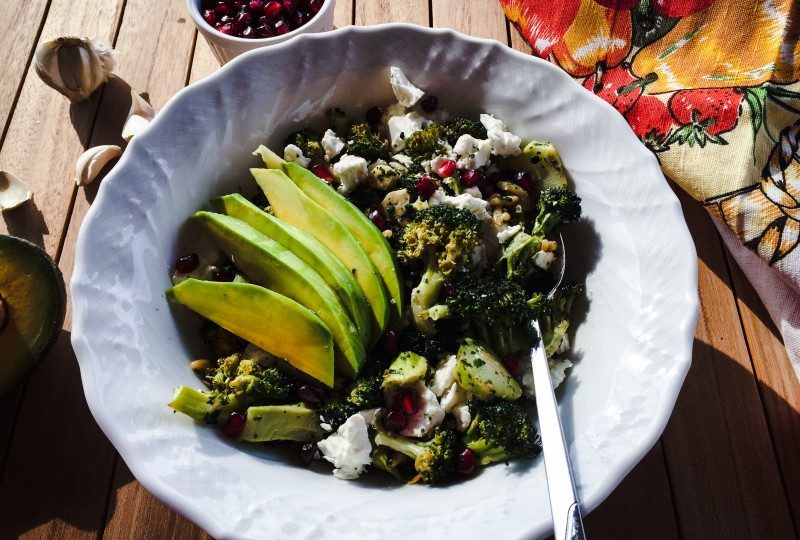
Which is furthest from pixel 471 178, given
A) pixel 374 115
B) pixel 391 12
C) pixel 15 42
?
pixel 15 42

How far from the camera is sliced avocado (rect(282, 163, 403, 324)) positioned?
182 centimetres

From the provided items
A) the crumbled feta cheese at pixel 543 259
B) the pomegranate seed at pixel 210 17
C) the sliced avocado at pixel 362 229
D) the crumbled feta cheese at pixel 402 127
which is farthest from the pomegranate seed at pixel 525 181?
the pomegranate seed at pixel 210 17

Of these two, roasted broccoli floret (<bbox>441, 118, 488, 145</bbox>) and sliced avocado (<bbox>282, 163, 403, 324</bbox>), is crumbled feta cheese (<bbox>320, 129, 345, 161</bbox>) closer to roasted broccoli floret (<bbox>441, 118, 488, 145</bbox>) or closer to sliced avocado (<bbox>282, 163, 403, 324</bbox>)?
sliced avocado (<bbox>282, 163, 403, 324</bbox>)

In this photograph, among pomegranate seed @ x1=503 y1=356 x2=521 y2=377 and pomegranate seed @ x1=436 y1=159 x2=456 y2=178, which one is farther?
pomegranate seed @ x1=436 y1=159 x2=456 y2=178

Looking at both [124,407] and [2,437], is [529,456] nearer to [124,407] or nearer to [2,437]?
[124,407]

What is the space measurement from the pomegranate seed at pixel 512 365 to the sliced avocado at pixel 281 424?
1.68 feet

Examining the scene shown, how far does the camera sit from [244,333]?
174 cm

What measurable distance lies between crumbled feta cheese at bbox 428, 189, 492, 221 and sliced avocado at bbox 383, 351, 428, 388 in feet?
1.47

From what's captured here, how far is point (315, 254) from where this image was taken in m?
1.74

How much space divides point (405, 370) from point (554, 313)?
474 mm

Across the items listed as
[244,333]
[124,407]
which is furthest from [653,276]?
[124,407]

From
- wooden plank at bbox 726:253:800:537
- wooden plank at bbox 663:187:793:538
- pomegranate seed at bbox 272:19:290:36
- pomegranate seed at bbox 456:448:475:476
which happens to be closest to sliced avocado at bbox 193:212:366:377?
pomegranate seed at bbox 456:448:475:476

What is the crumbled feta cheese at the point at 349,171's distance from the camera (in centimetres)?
191

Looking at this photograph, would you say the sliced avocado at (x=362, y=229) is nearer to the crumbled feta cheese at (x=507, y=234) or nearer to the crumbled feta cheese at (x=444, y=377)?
the crumbled feta cheese at (x=444, y=377)
